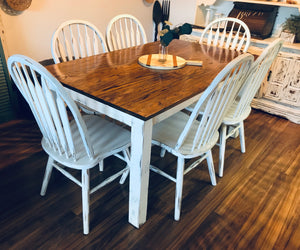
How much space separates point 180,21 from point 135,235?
10.0ft

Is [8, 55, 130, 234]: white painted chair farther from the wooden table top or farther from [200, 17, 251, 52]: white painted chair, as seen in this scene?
[200, 17, 251, 52]: white painted chair

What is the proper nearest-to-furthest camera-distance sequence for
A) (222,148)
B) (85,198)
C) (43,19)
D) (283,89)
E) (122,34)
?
(85,198)
(222,148)
(122,34)
(43,19)
(283,89)

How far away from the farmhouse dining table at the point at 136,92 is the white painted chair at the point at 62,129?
0.51 feet

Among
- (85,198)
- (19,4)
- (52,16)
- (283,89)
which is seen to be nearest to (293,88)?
(283,89)

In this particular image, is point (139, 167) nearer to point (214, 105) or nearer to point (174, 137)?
point (174, 137)

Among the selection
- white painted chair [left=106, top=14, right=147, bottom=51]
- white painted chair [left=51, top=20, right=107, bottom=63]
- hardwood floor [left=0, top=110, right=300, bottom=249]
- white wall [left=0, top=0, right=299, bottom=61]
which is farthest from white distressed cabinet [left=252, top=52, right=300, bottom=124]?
white painted chair [left=51, top=20, right=107, bottom=63]

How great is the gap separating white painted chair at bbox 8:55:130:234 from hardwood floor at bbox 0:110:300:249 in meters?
0.14

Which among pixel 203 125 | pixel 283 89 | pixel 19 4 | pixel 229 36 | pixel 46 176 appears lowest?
pixel 46 176

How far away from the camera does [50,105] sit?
1.18 meters

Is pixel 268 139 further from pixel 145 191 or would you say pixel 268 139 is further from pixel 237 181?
pixel 145 191

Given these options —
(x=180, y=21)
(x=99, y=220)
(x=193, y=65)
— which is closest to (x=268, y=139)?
(x=193, y=65)

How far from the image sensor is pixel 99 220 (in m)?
1.54

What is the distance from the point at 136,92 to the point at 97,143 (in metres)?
0.36

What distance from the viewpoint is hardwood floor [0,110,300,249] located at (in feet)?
4.73
